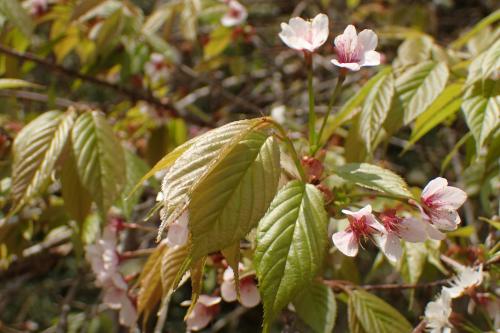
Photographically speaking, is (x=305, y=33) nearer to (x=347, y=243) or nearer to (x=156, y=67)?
(x=347, y=243)

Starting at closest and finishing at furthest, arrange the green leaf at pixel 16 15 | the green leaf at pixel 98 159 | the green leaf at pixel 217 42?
the green leaf at pixel 98 159
the green leaf at pixel 16 15
the green leaf at pixel 217 42

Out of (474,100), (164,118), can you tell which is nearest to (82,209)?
(474,100)

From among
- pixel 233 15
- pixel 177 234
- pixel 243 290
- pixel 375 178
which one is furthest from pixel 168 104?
pixel 375 178

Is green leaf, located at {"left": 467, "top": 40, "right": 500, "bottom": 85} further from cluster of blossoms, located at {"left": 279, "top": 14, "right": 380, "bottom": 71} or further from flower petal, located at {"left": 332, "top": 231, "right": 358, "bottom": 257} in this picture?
flower petal, located at {"left": 332, "top": 231, "right": 358, "bottom": 257}

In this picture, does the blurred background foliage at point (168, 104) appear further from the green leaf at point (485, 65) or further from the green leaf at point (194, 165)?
the green leaf at point (194, 165)

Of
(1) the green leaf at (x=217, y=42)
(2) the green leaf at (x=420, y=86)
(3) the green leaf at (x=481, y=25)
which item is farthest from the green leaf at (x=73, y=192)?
(1) the green leaf at (x=217, y=42)

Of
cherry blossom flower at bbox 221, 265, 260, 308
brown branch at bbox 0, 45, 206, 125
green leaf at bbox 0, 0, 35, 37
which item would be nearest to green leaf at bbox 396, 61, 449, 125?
cherry blossom flower at bbox 221, 265, 260, 308

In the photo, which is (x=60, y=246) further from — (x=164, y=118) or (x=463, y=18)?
(x=463, y=18)
